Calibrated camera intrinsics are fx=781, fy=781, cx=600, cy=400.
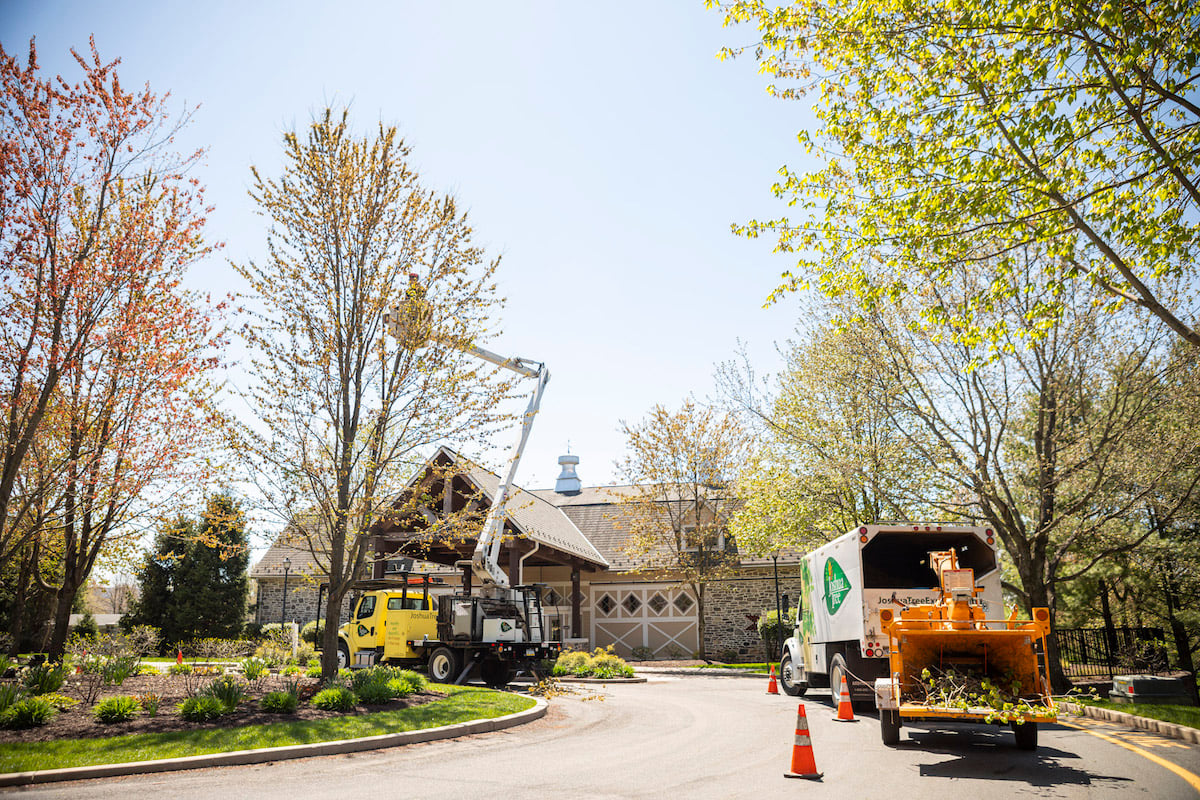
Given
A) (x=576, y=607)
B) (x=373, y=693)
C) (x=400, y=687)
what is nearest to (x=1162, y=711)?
(x=400, y=687)

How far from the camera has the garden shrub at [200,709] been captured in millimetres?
9711

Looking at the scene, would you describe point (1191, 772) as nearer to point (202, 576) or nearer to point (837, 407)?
point (837, 407)

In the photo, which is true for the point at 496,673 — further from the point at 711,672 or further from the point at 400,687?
the point at 711,672

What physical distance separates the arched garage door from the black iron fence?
1291 cm

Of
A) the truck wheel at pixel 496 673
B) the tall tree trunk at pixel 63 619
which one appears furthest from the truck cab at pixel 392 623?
the tall tree trunk at pixel 63 619

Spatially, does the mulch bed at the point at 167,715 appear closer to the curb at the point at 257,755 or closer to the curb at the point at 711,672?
the curb at the point at 257,755

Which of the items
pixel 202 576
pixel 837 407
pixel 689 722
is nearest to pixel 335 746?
pixel 689 722

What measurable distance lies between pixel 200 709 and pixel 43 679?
253 cm

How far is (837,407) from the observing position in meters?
22.3

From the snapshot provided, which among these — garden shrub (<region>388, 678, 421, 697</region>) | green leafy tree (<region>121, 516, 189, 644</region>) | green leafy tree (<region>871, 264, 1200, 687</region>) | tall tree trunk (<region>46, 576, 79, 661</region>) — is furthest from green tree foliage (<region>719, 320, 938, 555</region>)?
green leafy tree (<region>121, 516, 189, 644</region>)

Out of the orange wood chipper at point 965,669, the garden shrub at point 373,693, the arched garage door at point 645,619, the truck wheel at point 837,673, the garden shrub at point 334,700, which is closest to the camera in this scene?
the orange wood chipper at point 965,669

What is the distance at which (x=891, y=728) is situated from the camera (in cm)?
928

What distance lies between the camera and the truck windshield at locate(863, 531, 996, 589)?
11.9 metres

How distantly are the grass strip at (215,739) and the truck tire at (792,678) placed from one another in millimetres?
6461
